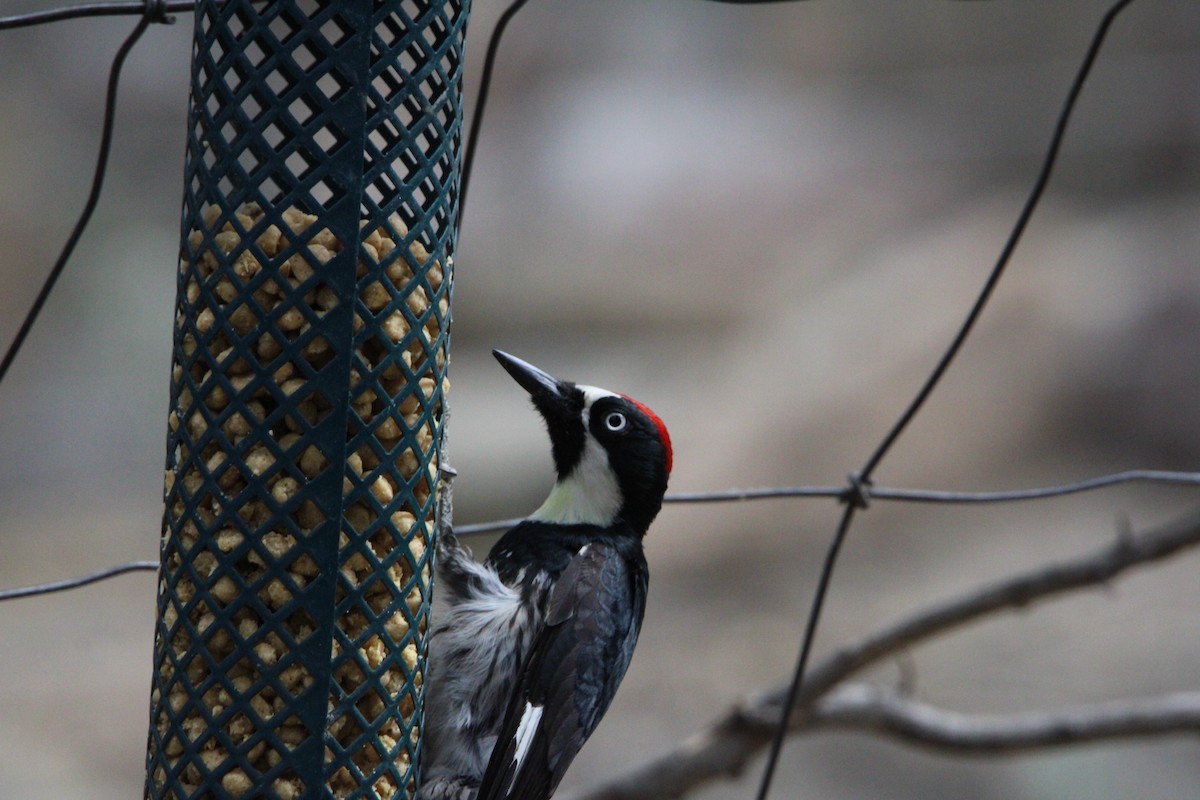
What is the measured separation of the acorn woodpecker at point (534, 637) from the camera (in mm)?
2568

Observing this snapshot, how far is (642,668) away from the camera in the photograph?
10.3 metres

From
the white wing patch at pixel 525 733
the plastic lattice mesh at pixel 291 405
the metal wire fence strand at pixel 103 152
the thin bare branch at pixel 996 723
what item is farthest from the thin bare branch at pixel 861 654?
the metal wire fence strand at pixel 103 152

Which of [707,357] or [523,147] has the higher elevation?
[523,147]

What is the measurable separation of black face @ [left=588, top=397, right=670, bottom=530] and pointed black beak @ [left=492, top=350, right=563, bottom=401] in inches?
4.6

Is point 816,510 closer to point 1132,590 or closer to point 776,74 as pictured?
point 1132,590

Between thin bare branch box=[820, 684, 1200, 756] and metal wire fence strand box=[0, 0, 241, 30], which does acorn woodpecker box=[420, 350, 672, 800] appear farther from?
thin bare branch box=[820, 684, 1200, 756]

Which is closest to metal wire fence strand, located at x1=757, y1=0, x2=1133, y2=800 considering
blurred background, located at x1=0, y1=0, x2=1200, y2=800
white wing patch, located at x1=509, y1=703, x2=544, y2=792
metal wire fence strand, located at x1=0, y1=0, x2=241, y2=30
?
white wing patch, located at x1=509, y1=703, x2=544, y2=792

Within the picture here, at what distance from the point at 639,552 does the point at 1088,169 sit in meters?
10.4

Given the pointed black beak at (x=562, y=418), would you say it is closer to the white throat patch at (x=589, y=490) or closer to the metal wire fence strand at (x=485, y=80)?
the white throat patch at (x=589, y=490)

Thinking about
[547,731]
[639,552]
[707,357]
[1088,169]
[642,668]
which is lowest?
[642,668]

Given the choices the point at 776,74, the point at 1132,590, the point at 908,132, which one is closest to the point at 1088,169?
the point at 908,132

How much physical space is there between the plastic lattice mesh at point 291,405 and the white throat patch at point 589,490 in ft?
3.57

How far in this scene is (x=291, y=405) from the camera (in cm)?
193

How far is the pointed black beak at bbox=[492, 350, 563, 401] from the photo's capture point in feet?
9.11
